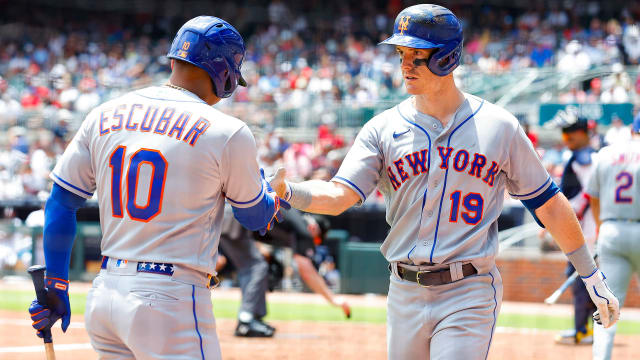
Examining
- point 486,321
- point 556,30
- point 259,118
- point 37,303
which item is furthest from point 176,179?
point 556,30

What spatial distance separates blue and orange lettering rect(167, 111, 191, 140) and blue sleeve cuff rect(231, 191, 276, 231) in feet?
1.03

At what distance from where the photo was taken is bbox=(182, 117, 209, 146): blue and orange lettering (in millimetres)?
2615

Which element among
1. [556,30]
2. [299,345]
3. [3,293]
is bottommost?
[3,293]

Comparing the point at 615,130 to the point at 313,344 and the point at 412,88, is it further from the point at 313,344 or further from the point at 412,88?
the point at 412,88

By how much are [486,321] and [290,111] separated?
11.7 metres

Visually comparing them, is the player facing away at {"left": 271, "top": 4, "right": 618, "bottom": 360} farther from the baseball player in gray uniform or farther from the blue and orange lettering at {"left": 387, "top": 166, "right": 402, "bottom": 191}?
the baseball player in gray uniform

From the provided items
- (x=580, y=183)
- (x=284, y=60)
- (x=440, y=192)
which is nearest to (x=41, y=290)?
(x=440, y=192)

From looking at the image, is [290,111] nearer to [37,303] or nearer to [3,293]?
[3,293]

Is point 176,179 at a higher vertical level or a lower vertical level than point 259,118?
higher

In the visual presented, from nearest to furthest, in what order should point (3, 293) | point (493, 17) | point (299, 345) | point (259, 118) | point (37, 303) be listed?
point (37, 303), point (299, 345), point (3, 293), point (259, 118), point (493, 17)

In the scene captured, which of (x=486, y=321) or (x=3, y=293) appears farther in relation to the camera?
(x=3, y=293)

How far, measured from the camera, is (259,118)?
1445 centimetres

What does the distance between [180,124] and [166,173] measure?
164mm

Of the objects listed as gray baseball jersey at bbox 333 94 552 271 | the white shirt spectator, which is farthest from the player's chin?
the white shirt spectator
